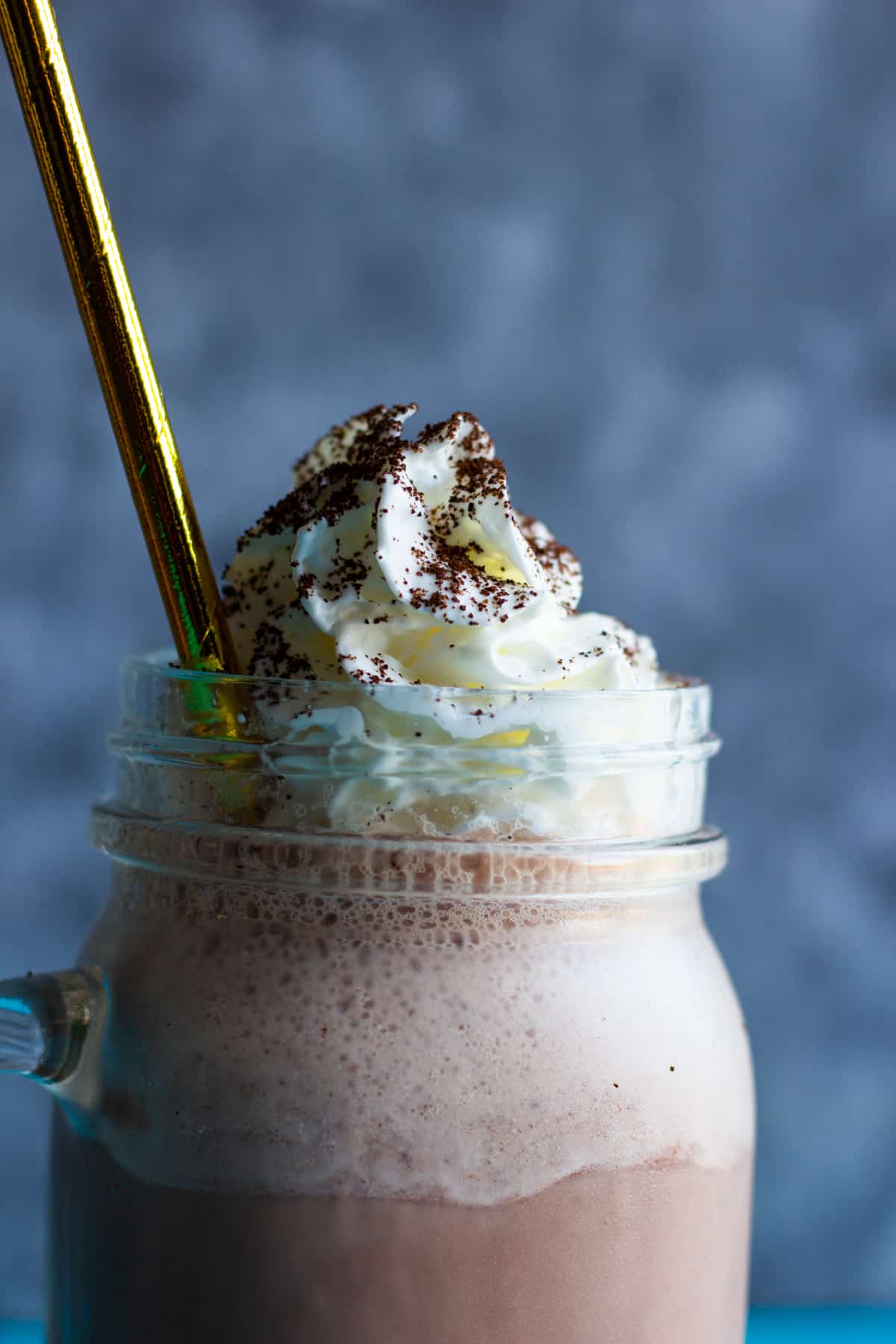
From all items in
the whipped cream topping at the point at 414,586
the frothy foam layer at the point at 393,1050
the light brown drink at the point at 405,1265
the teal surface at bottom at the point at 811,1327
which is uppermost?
the whipped cream topping at the point at 414,586

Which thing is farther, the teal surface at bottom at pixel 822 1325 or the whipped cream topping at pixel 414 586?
the teal surface at bottom at pixel 822 1325

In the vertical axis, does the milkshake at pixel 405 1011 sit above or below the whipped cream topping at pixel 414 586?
below

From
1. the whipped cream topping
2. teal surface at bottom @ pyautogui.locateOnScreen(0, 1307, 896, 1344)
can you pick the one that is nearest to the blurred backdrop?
teal surface at bottom @ pyautogui.locateOnScreen(0, 1307, 896, 1344)

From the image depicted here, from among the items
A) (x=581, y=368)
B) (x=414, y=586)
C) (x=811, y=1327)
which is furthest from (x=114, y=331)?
(x=811, y=1327)

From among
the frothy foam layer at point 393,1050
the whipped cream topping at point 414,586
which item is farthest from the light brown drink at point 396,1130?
the whipped cream topping at point 414,586

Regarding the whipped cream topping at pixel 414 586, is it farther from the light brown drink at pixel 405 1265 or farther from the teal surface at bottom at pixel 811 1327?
the teal surface at bottom at pixel 811 1327

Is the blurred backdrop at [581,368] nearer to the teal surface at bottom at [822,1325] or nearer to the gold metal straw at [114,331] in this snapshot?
the teal surface at bottom at [822,1325]

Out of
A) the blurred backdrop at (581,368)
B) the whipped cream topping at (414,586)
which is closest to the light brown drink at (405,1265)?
the whipped cream topping at (414,586)
